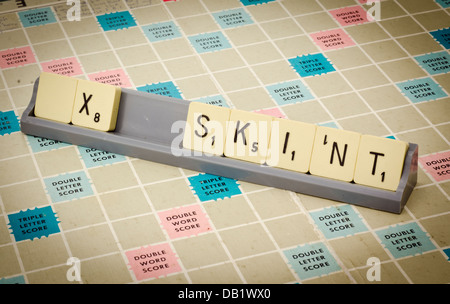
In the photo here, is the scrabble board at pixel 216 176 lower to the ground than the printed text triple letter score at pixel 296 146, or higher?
lower

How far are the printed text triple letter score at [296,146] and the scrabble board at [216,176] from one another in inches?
6.4

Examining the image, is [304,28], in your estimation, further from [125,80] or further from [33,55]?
[33,55]

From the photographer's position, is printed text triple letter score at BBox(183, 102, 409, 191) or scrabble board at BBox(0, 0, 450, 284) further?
printed text triple letter score at BBox(183, 102, 409, 191)

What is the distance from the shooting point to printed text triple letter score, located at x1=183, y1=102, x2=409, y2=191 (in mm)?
3006

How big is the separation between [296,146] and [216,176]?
43 centimetres

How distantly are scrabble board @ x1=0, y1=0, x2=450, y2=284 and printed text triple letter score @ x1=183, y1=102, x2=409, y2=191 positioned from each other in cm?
16

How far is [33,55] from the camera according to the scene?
13.0 ft

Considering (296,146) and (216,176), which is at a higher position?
(296,146)

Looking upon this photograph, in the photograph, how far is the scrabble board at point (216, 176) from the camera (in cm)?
286

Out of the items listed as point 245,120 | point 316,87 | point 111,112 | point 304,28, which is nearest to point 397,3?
point 304,28

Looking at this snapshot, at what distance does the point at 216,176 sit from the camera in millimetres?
3236

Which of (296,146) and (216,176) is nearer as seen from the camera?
(296,146)

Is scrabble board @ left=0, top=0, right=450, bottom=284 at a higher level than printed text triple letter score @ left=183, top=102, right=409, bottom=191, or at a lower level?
lower
